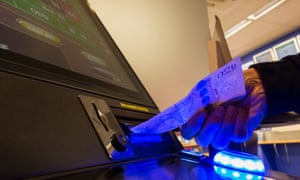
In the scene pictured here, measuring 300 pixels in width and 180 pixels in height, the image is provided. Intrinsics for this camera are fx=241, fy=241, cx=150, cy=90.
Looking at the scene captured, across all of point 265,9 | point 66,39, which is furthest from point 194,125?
point 265,9

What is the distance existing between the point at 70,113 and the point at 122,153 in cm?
12

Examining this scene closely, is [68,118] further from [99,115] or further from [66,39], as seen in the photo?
[66,39]

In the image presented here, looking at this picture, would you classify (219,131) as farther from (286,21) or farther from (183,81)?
(286,21)

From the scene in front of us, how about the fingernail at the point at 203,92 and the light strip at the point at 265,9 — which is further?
the light strip at the point at 265,9

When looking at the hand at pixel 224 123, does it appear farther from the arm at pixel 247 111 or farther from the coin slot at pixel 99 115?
the coin slot at pixel 99 115

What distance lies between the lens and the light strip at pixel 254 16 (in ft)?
12.1

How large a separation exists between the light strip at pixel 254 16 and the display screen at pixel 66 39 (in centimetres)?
362

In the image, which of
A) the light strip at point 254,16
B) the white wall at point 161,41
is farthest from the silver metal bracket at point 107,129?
the light strip at point 254,16

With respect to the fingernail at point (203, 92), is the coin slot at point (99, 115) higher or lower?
higher

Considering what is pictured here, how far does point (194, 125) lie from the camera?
20.6 inches

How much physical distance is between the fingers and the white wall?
1.42ft

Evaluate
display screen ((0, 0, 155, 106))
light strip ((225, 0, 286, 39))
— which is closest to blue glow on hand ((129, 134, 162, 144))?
display screen ((0, 0, 155, 106))

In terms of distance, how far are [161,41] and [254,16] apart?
3.52 metres

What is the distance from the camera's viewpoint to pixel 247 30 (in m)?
4.49
